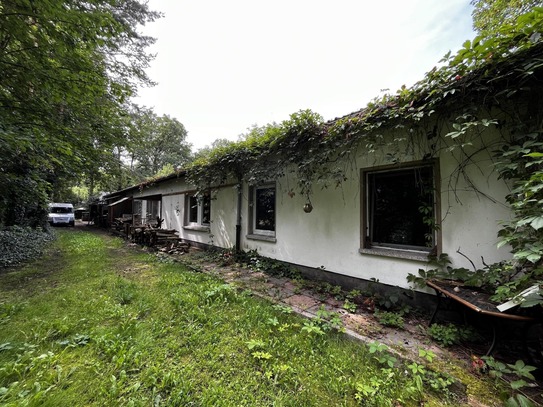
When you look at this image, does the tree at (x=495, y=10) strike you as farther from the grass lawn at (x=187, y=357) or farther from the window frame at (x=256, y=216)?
the grass lawn at (x=187, y=357)

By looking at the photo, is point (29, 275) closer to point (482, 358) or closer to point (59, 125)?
point (59, 125)

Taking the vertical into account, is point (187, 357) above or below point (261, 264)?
below

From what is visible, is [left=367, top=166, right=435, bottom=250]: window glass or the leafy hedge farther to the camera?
the leafy hedge

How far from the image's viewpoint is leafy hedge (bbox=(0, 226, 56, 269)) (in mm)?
5571

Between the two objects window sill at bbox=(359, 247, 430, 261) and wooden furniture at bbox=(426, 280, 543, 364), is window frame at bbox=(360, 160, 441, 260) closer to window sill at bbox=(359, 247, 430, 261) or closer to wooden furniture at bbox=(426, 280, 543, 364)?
window sill at bbox=(359, 247, 430, 261)

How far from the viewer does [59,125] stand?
4180 millimetres

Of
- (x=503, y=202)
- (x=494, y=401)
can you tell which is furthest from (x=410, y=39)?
(x=494, y=401)

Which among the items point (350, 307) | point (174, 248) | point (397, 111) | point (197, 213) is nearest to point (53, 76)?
point (397, 111)

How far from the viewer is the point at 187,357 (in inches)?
84.0

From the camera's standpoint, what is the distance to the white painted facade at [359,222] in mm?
2562

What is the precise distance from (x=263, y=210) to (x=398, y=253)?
3.39 metres

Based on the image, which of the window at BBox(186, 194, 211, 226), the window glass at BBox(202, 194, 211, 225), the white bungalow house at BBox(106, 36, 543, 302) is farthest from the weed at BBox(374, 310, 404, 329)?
the window glass at BBox(202, 194, 211, 225)

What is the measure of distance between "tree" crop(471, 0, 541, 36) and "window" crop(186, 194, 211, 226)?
9038 mm

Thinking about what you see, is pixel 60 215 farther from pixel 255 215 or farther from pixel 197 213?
pixel 255 215
